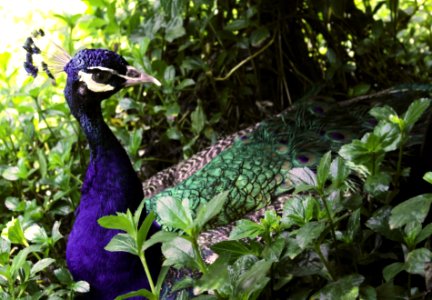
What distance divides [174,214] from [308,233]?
0.67 ft

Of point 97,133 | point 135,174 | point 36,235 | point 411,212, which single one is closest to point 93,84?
point 97,133

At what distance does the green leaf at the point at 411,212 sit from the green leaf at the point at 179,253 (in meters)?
0.30

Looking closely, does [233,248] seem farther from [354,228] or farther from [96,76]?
[96,76]

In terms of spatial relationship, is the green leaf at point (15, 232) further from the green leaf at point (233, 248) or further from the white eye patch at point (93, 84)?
the green leaf at point (233, 248)

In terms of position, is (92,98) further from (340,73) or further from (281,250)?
(340,73)

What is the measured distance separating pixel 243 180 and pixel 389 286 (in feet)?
2.58

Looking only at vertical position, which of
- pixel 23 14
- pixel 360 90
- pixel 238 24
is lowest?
pixel 360 90

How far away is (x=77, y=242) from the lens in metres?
1.64

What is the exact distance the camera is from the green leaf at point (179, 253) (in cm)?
97

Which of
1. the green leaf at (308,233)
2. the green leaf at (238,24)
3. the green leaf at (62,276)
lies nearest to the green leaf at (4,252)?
the green leaf at (62,276)

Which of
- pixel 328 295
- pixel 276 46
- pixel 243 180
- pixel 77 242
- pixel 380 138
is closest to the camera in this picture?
pixel 328 295

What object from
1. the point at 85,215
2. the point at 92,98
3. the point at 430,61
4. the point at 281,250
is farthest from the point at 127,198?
the point at 430,61

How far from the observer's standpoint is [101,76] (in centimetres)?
167

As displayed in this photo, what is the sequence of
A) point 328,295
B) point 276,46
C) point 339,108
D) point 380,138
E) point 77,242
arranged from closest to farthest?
1. point 328,295
2. point 380,138
3. point 77,242
4. point 339,108
5. point 276,46
